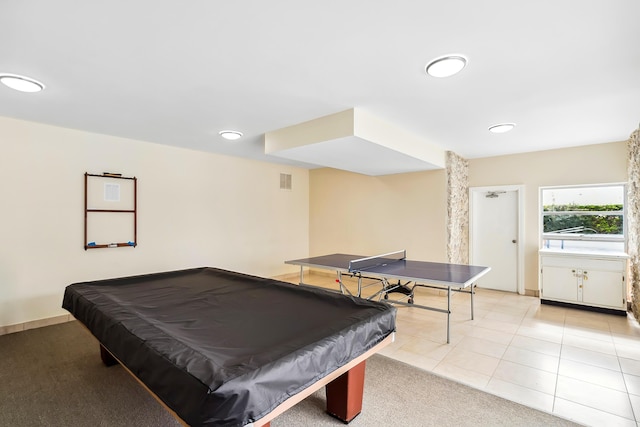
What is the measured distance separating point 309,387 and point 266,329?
0.47m

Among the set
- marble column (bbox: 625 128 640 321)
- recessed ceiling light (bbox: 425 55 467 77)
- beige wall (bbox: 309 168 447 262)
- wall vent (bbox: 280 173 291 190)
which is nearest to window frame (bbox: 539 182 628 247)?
marble column (bbox: 625 128 640 321)

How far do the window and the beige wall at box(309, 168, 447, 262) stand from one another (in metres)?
1.65

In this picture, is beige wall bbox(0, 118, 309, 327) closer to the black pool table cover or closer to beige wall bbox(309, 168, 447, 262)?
beige wall bbox(309, 168, 447, 262)

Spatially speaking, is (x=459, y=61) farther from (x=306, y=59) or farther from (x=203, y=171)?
(x=203, y=171)

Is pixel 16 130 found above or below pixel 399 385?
above

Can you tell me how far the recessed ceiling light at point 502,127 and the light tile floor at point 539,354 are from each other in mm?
2370

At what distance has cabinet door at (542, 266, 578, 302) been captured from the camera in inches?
172

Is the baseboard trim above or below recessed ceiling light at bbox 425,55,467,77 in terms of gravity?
below

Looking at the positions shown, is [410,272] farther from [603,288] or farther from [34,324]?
[34,324]

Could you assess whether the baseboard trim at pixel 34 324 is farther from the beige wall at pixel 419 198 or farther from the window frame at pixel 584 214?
the window frame at pixel 584 214

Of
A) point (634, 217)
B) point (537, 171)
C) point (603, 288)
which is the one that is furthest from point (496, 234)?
point (634, 217)

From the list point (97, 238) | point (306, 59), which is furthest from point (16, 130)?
point (306, 59)

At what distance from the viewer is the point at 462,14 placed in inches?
66.6

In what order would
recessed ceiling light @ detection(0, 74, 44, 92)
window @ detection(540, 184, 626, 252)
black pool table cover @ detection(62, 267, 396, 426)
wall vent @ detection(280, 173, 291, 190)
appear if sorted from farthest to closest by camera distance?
1. wall vent @ detection(280, 173, 291, 190)
2. window @ detection(540, 184, 626, 252)
3. recessed ceiling light @ detection(0, 74, 44, 92)
4. black pool table cover @ detection(62, 267, 396, 426)
